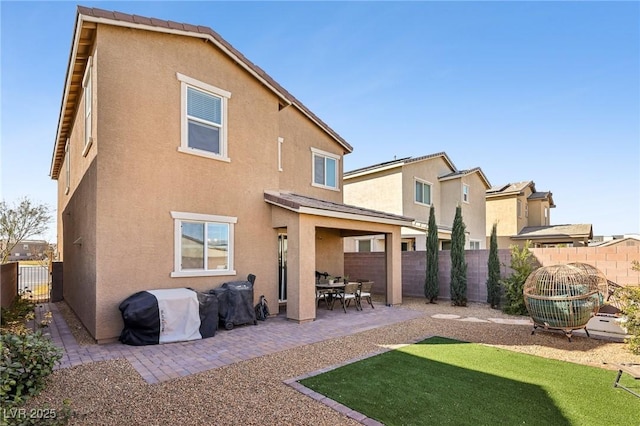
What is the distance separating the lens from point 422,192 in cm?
2464

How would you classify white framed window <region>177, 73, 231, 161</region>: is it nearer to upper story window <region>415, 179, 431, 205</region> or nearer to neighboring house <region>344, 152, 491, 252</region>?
neighboring house <region>344, 152, 491, 252</region>

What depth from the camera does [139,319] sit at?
327 inches

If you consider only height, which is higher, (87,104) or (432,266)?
(87,104)

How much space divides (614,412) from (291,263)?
809cm

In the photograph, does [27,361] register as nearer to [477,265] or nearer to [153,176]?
[153,176]

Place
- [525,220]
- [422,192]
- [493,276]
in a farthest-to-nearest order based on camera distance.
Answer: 1. [525,220]
2. [422,192]
3. [493,276]

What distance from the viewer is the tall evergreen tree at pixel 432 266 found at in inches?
639

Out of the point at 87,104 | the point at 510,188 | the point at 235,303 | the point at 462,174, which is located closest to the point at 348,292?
the point at 235,303

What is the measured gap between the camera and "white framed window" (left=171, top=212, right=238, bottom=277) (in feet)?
32.7

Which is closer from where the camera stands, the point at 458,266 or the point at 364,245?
the point at 458,266

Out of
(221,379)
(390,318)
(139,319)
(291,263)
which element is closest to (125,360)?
(139,319)

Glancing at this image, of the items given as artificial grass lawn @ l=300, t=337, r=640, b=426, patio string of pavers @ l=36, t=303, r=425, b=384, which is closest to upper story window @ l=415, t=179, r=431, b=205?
patio string of pavers @ l=36, t=303, r=425, b=384

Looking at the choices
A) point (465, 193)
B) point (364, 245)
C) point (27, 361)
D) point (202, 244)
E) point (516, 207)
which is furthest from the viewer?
point (516, 207)

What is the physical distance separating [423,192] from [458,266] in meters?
9.92
